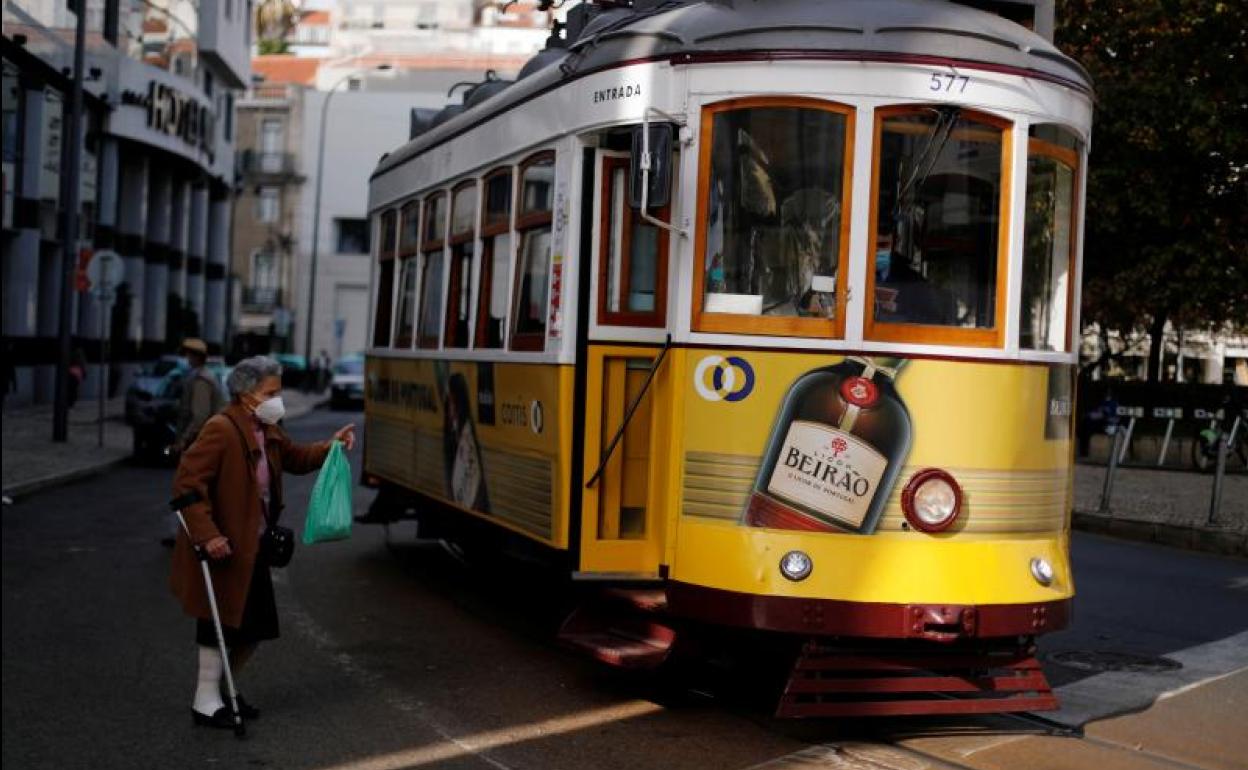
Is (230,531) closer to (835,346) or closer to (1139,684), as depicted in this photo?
(835,346)

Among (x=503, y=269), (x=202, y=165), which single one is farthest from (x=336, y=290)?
(x=503, y=269)

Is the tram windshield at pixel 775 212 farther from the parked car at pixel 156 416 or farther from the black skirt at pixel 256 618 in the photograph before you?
the parked car at pixel 156 416

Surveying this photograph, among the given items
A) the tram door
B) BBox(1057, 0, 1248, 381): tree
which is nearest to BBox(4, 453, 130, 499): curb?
the tram door

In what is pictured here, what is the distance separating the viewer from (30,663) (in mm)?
8914

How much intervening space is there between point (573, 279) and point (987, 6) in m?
2.59

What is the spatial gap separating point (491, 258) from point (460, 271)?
2.68 ft

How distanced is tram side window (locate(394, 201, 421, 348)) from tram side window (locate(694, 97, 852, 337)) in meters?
4.86

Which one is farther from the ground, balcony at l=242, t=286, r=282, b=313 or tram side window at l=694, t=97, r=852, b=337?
balcony at l=242, t=286, r=282, b=313

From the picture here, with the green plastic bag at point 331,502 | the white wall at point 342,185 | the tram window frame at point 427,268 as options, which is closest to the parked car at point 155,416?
the tram window frame at point 427,268

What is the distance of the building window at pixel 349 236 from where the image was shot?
2876 inches

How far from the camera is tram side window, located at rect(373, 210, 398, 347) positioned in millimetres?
13305

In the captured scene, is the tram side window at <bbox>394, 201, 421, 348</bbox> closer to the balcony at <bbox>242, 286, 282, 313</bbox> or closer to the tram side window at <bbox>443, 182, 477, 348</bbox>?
the tram side window at <bbox>443, 182, 477, 348</bbox>

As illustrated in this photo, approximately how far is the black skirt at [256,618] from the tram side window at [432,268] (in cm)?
369

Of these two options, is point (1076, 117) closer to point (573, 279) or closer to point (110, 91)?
point (573, 279)
